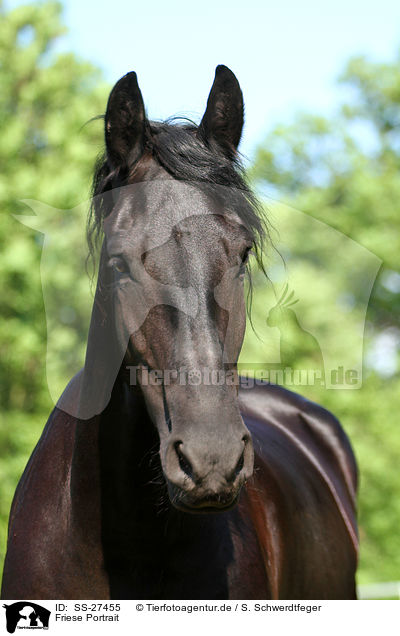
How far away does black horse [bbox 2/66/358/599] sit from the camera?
6.44ft

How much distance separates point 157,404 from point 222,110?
120 centimetres

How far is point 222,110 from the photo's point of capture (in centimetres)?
260

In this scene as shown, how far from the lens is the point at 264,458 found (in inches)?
141

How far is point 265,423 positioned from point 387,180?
1326 centimetres

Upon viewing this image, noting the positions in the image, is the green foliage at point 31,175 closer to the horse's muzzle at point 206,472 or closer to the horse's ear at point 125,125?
the horse's ear at point 125,125

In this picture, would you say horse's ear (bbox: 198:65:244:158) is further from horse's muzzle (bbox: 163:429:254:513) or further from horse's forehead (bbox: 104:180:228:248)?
horse's muzzle (bbox: 163:429:254:513)

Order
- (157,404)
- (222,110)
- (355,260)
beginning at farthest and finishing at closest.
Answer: (355,260) < (222,110) < (157,404)

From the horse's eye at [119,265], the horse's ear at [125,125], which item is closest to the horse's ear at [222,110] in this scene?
the horse's ear at [125,125]

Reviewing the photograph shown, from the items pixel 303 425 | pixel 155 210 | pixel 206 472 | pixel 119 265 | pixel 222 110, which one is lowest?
pixel 206 472

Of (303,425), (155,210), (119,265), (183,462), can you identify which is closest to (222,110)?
(155,210)

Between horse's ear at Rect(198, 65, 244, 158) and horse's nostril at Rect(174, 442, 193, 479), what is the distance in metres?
1.21

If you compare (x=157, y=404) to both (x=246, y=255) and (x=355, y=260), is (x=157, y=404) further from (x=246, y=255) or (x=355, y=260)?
(x=355, y=260)

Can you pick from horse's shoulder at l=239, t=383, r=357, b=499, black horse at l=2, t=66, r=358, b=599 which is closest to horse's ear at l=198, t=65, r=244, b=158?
black horse at l=2, t=66, r=358, b=599

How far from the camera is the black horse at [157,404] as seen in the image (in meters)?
1.96
